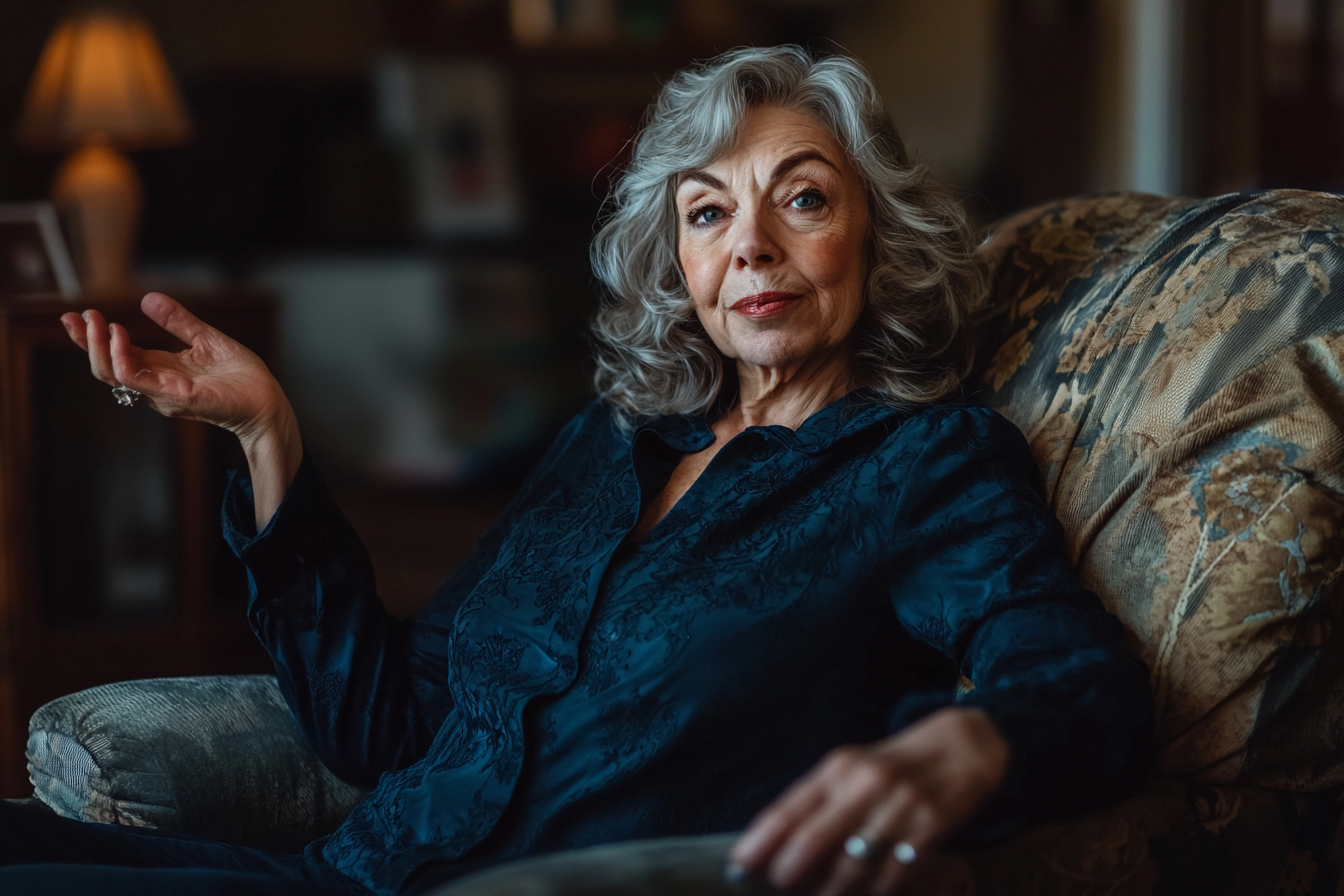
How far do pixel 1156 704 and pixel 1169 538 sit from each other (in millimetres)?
138

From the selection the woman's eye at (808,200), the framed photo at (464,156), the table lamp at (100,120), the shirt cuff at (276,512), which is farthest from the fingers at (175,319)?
the framed photo at (464,156)

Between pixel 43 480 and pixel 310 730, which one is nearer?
pixel 310 730

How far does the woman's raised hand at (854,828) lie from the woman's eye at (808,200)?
2.17 feet

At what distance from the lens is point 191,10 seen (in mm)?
4043

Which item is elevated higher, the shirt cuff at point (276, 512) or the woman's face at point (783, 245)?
the woman's face at point (783, 245)

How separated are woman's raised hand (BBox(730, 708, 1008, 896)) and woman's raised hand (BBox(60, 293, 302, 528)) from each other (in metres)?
0.74

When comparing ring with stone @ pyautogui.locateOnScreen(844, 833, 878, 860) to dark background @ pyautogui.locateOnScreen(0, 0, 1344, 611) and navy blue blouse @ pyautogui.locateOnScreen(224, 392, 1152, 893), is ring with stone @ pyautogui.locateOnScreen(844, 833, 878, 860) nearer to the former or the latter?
navy blue blouse @ pyautogui.locateOnScreen(224, 392, 1152, 893)

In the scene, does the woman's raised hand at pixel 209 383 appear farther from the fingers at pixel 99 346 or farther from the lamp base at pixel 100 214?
the lamp base at pixel 100 214

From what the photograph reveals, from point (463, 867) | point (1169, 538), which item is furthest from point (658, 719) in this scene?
point (1169, 538)

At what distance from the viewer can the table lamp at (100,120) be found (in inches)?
104

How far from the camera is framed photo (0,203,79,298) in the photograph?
2496mm

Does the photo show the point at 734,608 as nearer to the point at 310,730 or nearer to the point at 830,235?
the point at 830,235

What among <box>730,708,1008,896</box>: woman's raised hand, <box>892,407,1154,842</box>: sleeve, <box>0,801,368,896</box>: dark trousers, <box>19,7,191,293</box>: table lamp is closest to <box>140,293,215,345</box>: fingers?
<box>0,801,368,896</box>: dark trousers

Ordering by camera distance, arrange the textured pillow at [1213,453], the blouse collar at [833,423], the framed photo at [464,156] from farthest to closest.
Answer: the framed photo at [464,156], the blouse collar at [833,423], the textured pillow at [1213,453]
